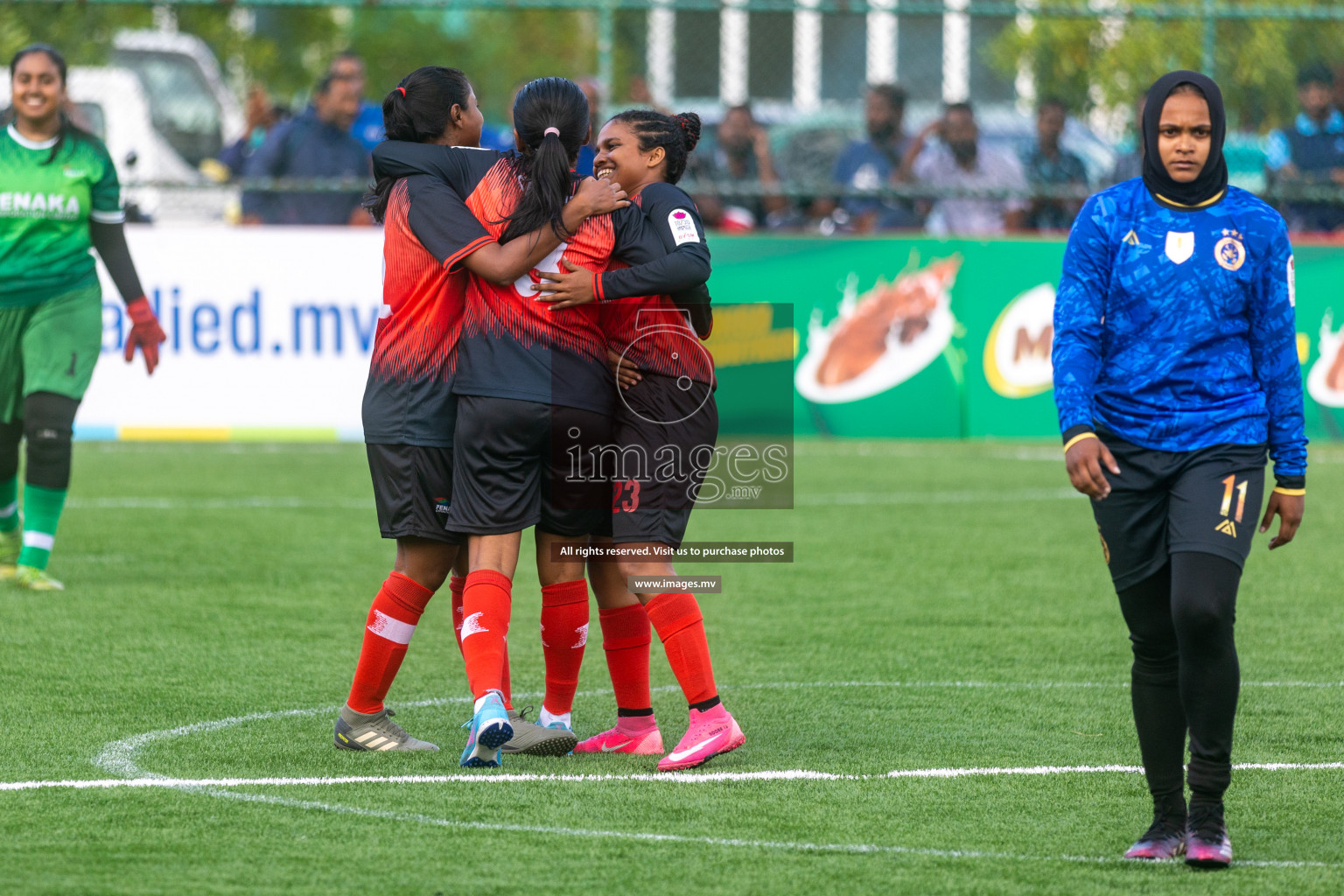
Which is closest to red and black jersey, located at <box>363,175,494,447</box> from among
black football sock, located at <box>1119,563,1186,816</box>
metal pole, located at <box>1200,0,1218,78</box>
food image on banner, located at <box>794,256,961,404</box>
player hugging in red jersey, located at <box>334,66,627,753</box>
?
player hugging in red jersey, located at <box>334,66,627,753</box>

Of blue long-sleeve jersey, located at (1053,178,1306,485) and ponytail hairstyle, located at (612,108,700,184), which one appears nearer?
blue long-sleeve jersey, located at (1053,178,1306,485)

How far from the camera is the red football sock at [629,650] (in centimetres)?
561

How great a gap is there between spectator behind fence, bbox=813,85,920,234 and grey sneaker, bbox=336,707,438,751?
943 cm

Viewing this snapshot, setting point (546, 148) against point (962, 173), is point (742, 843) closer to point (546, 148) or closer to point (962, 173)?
point (546, 148)

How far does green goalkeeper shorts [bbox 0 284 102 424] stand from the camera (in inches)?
333

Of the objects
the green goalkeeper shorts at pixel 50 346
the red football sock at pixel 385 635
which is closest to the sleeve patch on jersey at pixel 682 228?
the red football sock at pixel 385 635

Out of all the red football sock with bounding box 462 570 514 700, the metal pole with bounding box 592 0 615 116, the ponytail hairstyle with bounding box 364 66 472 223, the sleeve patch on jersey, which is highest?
the metal pole with bounding box 592 0 615 116

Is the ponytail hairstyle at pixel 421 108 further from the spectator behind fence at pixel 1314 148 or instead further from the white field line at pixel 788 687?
the spectator behind fence at pixel 1314 148

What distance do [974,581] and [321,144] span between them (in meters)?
7.19

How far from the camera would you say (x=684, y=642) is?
5391 mm

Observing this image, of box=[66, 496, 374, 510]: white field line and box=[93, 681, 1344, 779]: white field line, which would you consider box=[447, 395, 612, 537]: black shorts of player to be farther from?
box=[66, 496, 374, 510]: white field line

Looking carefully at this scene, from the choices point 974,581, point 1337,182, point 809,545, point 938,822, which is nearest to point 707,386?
point 938,822

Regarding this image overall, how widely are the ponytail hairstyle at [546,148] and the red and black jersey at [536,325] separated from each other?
57 millimetres

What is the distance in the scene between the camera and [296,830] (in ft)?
15.2
